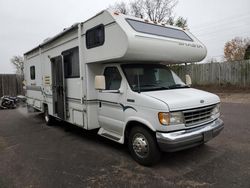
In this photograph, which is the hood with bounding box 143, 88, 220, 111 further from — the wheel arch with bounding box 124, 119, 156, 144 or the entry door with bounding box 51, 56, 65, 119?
the entry door with bounding box 51, 56, 65, 119

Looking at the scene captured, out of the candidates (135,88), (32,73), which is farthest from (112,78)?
(32,73)

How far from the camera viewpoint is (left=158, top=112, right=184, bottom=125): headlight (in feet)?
12.5

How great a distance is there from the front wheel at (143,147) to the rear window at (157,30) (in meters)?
2.02

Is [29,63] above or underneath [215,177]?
above

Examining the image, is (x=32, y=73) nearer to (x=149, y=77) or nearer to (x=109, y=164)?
(x=149, y=77)

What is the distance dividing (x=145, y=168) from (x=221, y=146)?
2117 mm

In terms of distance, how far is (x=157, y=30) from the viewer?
16.5ft

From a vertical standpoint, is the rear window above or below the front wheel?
above

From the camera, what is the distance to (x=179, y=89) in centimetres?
486

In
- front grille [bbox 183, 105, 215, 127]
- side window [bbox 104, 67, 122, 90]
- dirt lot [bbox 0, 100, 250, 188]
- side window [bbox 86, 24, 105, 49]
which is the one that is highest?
side window [bbox 86, 24, 105, 49]

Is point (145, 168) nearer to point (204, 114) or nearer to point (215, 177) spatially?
point (215, 177)

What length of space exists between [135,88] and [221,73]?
45.2ft

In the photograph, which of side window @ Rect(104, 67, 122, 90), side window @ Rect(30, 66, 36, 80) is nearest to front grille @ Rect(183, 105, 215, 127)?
side window @ Rect(104, 67, 122, 90)

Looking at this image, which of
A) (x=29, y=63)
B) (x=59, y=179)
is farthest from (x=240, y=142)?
(x=29, y=63)
